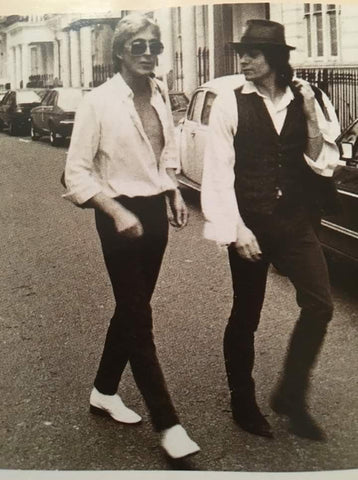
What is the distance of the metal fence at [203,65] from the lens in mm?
2012

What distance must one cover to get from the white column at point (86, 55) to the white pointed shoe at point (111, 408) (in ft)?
2.40

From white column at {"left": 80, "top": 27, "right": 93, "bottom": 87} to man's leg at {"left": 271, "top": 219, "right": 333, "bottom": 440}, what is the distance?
24.1 inches

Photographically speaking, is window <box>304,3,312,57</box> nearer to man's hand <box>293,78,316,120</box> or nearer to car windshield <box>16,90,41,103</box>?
man's hand <box>293,78,316,120</box>

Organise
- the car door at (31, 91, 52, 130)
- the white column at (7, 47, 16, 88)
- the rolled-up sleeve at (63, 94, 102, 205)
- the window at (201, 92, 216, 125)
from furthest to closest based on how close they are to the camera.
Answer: the car door at (31, 91, 52, 130), the white column at (7, 47, 16, 88), the window at (201, 92, 216, 125), the rolled-up sleeve at (63, 94, 102, 205)

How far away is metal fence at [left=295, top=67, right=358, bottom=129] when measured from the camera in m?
1.94

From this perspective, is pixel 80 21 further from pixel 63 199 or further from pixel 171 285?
pixel 171 285

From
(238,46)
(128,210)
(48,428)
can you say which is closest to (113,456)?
(48,428)

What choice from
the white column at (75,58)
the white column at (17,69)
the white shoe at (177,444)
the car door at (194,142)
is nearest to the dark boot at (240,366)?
the white shoe at (177,444)

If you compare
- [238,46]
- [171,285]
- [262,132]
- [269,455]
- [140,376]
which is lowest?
[269,455]

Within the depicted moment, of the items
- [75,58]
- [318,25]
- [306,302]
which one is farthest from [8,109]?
[306,302]

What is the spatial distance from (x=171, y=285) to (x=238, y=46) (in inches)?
23.2

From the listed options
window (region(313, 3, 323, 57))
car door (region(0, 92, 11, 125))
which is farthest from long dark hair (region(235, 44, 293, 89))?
car door (region(0, 92, 11, 125))

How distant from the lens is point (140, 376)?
6.19ft

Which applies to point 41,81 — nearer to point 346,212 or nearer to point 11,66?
point 11,66
